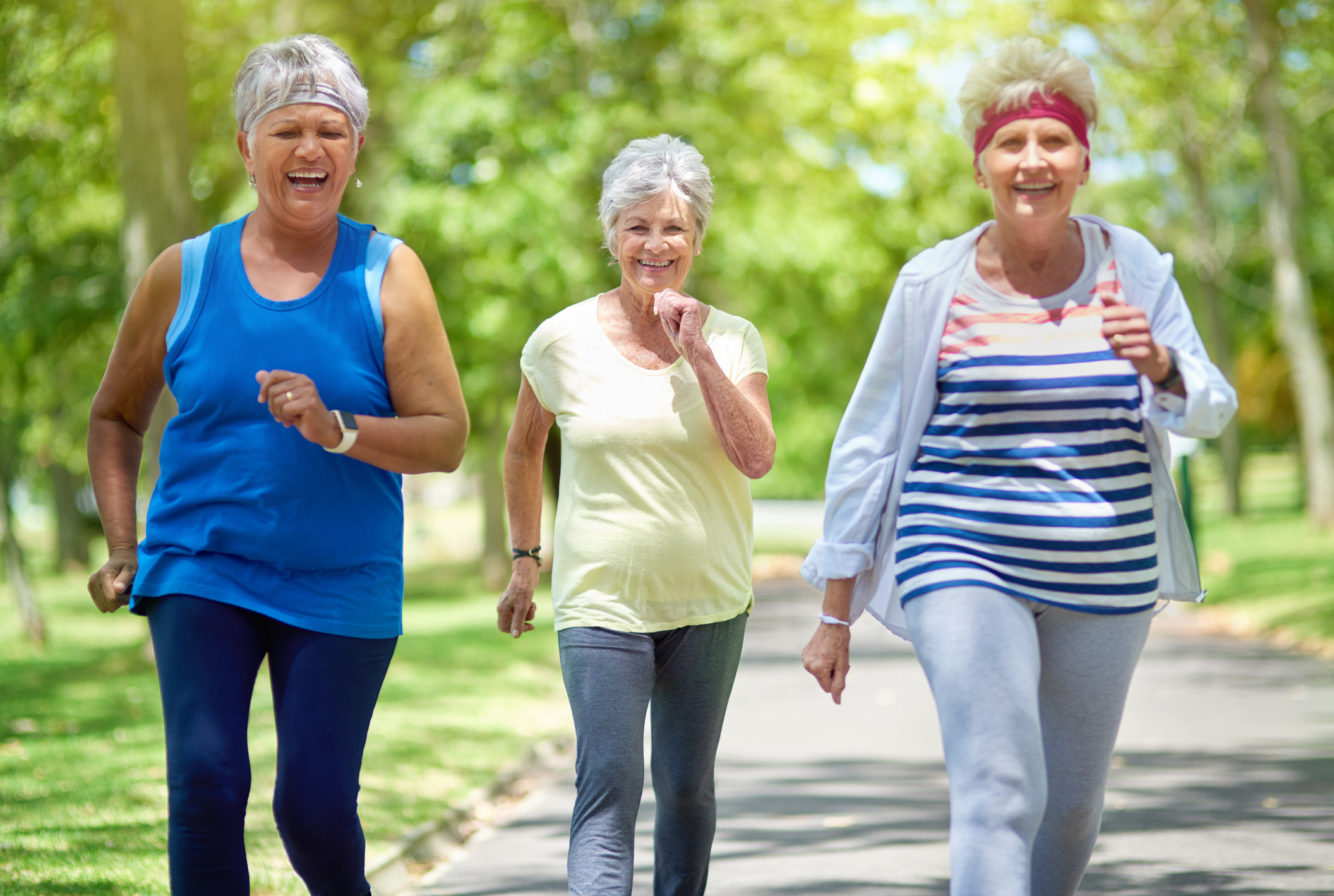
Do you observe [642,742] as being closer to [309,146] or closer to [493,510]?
[309,146]

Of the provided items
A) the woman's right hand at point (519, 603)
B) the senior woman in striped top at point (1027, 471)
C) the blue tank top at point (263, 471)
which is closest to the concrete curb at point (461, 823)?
the woman's right hand at point (519, 603)

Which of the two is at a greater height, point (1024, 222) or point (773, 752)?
point (1024, 222)

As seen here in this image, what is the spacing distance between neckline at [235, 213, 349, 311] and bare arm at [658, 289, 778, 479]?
75 centimetres

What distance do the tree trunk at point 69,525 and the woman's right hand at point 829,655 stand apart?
3082cm

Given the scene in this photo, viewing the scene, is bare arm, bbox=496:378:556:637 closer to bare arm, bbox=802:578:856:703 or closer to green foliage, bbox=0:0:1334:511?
bare arm, bbox=802:578:856:703

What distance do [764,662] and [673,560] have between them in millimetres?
10644

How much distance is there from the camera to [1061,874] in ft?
10.9

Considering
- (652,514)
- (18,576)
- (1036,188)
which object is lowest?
(18,576)

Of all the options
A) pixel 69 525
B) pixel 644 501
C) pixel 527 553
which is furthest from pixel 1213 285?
pixel 644 501

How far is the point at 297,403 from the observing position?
310cm

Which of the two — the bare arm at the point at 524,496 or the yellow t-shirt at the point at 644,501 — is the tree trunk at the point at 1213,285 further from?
the yellow t-shirt at the point at 644,501

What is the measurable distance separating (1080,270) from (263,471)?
1736 mm

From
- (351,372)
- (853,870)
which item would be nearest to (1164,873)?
(853,870)

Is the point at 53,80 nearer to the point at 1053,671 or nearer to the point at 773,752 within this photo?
the point at 773,752
